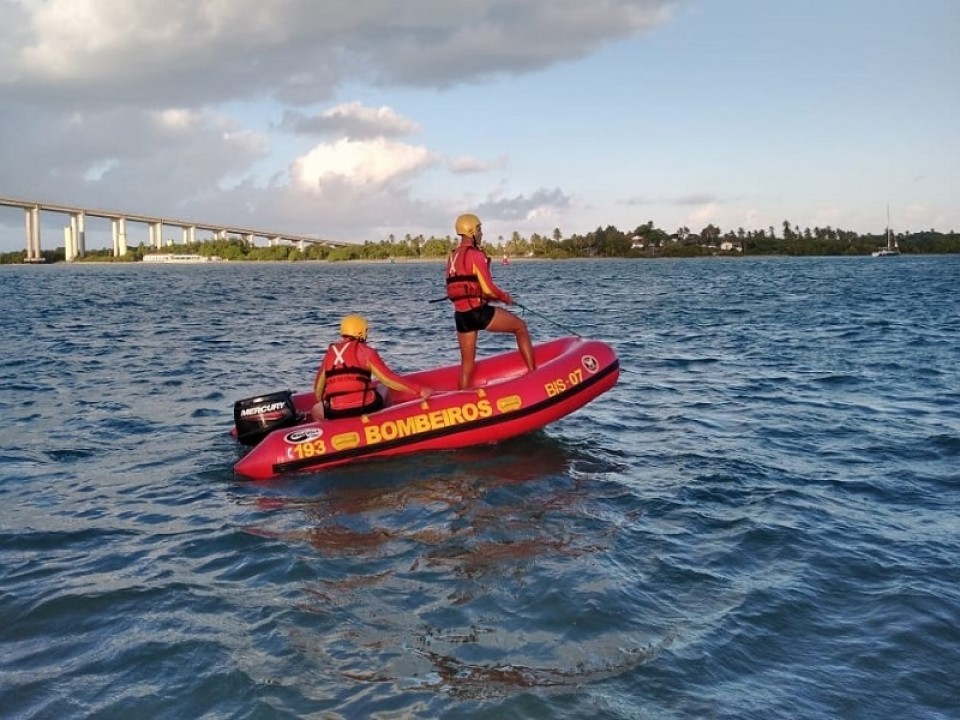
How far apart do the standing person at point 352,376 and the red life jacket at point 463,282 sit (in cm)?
99

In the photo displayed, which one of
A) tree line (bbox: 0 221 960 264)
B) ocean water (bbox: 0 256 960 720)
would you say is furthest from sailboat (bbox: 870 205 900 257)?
ocean water (bbox: 0 256 960 720)

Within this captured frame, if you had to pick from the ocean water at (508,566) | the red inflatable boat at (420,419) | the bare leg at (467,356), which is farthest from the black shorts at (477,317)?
the ocean water at (508,566)

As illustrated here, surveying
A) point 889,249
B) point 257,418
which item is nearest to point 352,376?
point 257,418

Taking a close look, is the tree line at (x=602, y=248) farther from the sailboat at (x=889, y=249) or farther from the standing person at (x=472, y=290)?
the standing person at (x=472, y=290)

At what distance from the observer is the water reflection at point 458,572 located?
4.43 m

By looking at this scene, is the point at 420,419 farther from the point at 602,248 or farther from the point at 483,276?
the point at 602,248

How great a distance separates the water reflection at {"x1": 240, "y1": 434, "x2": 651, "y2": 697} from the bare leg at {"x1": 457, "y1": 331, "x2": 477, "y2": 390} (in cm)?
112

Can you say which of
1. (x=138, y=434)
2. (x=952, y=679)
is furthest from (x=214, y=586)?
(x=138, y=434)

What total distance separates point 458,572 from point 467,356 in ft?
12.7

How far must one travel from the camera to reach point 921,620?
Result: 4926mm

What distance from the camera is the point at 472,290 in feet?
29.0

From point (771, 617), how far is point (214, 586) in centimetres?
341

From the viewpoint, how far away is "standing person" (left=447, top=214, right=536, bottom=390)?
8742 mm

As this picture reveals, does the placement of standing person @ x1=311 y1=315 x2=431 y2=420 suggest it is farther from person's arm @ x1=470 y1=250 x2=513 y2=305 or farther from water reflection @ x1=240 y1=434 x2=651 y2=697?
person's arm @ x1=470 y1=250 x2=513 y2=305
